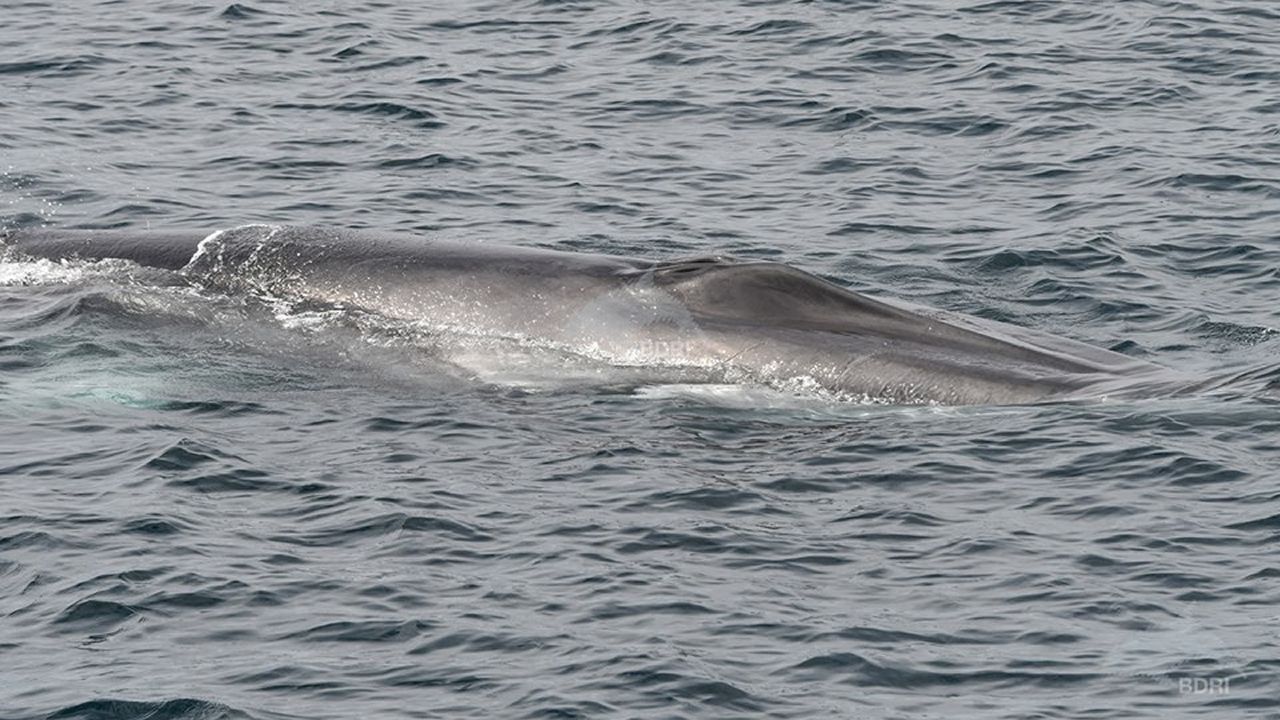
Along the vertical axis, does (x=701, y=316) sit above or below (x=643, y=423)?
above

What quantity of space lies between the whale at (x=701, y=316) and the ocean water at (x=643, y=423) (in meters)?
0.37

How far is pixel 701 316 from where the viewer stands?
80.0 ft

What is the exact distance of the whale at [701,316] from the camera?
77.3 ft

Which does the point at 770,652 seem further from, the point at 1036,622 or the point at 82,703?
the point at 82,703

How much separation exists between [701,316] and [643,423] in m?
1.86

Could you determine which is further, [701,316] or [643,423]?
[701,316]

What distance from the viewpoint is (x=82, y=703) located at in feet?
53.7

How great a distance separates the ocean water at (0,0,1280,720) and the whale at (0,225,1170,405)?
0.37 m

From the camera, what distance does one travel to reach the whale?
2356 cm

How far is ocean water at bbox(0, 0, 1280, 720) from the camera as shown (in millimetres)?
17141

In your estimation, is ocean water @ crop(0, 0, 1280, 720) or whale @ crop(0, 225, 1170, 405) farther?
whale @ crop(0, 225, 1170, 405)

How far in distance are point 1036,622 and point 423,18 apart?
29.6 metres

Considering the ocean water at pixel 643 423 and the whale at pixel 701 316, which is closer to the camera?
the ocean water at pixel 643 423

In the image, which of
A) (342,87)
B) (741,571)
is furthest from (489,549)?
(342,87)
